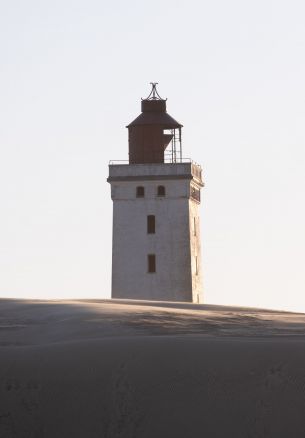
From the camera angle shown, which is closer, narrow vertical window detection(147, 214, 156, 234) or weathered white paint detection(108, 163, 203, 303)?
weathered white paint detection(108, 163, 203, 303)

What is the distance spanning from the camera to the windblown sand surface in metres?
12.0

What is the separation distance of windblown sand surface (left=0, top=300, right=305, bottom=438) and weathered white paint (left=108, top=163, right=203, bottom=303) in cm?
4055

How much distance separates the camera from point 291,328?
15.5 meters

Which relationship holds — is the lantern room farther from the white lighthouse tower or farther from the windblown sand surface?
the windblown sand surface

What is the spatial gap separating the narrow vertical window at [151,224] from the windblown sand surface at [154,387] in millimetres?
41203

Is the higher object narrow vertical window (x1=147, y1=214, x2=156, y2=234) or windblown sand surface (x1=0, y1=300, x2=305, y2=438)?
narrow vertical window (x1=147, y1=214, x2=156, y2=234)

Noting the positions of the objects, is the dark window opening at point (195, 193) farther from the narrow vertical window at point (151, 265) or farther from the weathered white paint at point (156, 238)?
the narrow vertical window at point (151, 265)

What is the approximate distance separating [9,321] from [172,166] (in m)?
41.0

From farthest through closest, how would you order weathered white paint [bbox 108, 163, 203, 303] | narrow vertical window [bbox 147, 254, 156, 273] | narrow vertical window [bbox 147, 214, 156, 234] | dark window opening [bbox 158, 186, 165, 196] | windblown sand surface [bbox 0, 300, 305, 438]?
dark window opening [bbox 158, 186, 165, 196] → narrow vertical window [bbox 147, 214, 156, 234] → narrow vertical window [bbox 147, 254, 156, 273] → weathered white paint [bbox 108, 163, 203, 303] → windblown sand surface [bbox 0, 300, 305, 438]

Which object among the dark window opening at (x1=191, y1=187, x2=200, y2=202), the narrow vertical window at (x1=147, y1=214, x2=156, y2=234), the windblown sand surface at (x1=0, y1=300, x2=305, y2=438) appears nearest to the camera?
the windblown sand surface at (x1=0, y1=300, x2=305, y2=438)

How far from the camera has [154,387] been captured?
12.4 meters

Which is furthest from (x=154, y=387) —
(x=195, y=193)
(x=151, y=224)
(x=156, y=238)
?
(x=195, y=193)

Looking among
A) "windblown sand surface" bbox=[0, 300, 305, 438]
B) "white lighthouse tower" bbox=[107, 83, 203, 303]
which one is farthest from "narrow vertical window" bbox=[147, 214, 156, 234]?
"windblown sand surface" bbox=[0, 300, 305, 438]

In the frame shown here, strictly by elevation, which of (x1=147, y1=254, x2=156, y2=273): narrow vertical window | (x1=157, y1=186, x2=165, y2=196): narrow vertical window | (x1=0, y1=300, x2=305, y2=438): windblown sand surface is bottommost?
(x1=0, y1=300, x2=305, y2=438): windblown sand surface
